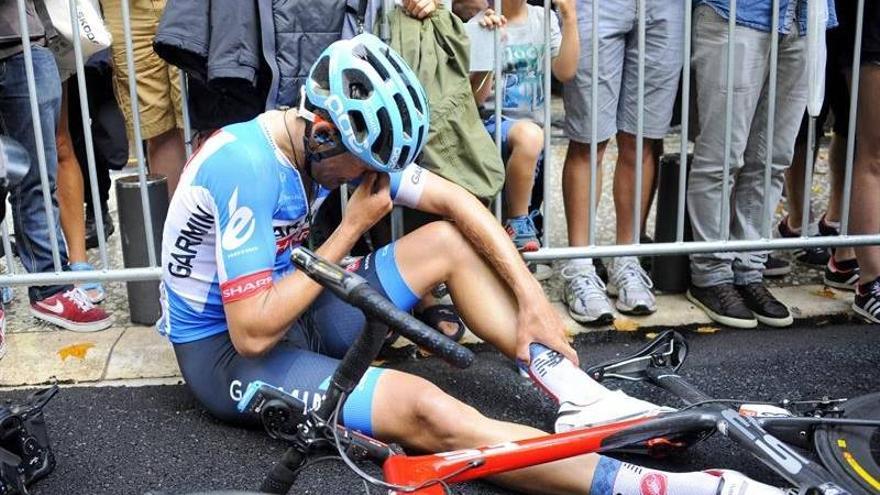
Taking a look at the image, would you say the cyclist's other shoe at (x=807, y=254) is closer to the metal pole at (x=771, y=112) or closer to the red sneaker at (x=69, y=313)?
the metal pole at (x=771, y=112)

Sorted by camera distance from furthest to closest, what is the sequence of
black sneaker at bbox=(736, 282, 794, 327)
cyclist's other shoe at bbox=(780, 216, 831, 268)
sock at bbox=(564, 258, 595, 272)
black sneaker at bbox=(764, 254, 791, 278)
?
cyclist's other shoe at bbox=(780, 216, 831, 268) < black sneaker at bbox=(764, 254, 791, 278) < sock at bbox=(564, 258, 595, 272) < black sneaker at bbox=(736, 282, 794, 327)

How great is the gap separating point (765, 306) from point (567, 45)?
1415 mm

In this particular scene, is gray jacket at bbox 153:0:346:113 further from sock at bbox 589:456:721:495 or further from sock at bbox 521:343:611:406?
sock at bbox 589:456:721:495

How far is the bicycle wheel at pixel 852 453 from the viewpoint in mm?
A: 3023

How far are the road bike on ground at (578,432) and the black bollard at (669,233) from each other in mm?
1305

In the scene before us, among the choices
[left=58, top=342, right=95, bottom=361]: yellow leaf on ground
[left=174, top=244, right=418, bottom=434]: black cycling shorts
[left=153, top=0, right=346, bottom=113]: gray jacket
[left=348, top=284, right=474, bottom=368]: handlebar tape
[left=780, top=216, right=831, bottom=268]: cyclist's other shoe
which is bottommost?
[left=780, top=216, right=831, bottom=268]: cyclist's other shoe

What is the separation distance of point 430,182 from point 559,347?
736 millimetres

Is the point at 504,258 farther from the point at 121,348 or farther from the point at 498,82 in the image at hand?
the point at 121,348

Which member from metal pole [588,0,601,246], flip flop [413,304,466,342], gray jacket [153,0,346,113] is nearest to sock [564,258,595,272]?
metal pole [588,0,601,246]

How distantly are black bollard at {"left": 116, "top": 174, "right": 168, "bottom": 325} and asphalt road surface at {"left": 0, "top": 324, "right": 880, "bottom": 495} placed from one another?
58 cm

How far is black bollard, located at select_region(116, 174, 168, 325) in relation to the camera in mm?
4445

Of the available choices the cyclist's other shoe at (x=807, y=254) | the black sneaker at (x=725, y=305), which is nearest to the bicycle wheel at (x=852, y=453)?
the black sneaker at (x=725, y=305)

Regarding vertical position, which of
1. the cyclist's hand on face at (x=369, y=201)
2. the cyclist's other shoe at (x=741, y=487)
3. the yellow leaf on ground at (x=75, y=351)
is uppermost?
the cyclist's hand on face at (x=369, y=201)

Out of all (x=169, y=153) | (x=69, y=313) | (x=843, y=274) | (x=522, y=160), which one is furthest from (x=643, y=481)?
(x=169, y=153)
